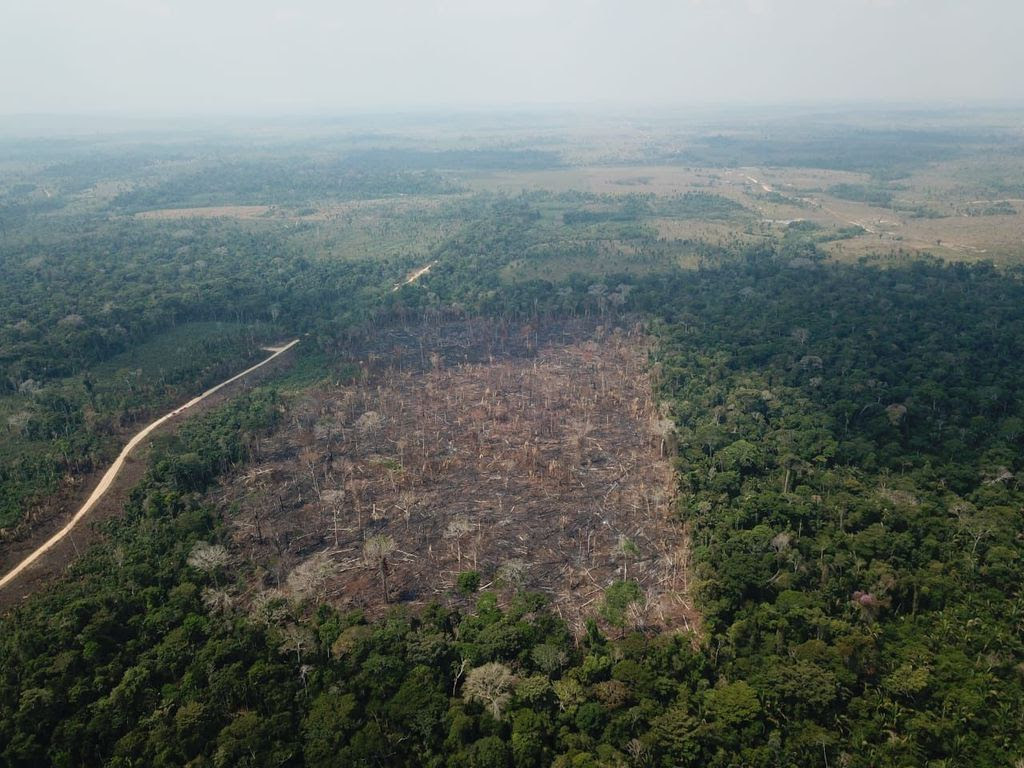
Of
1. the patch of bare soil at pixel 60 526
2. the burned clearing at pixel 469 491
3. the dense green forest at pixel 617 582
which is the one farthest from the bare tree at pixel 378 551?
the patch of bare soil at pixel 60 526

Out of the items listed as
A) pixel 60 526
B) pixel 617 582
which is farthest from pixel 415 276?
pixel 617 582

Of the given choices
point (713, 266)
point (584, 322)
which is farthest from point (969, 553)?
point (713, 266)

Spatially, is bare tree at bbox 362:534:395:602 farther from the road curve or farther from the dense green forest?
the road curve

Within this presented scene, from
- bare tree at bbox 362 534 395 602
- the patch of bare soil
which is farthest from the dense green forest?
bare tree at bbox 362 534 395 602

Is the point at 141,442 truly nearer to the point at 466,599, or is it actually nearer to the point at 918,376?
the point at 466,599

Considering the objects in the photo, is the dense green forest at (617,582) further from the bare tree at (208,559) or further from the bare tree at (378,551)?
the bare tree at (378,551)

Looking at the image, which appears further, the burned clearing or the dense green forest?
the burned clearing
